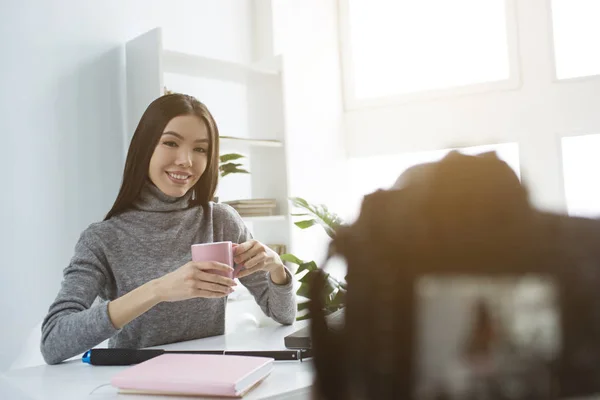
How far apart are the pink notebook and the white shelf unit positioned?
1809 millimetres

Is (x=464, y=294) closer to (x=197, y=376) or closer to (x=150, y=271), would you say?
(x=197, y=376)

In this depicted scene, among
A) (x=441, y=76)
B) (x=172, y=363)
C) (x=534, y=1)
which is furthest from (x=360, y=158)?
(x=172, y=363)

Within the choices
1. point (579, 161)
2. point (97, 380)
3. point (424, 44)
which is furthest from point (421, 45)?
point (97, 380)

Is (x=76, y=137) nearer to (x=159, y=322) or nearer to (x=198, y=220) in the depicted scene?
(x=198, y=220)

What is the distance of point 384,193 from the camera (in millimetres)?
265

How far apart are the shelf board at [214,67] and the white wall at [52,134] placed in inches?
9.5

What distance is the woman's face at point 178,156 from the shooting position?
1.68 meters

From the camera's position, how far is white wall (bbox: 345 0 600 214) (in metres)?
3.26

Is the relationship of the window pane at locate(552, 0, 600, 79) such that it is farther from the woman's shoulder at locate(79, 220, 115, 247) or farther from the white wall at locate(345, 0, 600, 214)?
the woman's shoulder at locate(79, 220, 115, 247)

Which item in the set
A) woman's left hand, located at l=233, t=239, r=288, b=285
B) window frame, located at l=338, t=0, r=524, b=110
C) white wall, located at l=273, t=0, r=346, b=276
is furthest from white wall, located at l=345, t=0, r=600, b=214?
woman's left hand, located at l=233, t=239, r=288, b=285

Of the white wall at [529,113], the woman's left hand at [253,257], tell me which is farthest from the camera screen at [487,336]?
the white wall at [529,113]

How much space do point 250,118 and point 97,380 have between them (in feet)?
7.69

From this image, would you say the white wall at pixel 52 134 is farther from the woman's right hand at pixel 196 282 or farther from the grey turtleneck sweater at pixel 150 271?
the woman's right hand at pixel 196 282

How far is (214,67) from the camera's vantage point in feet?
9.68
